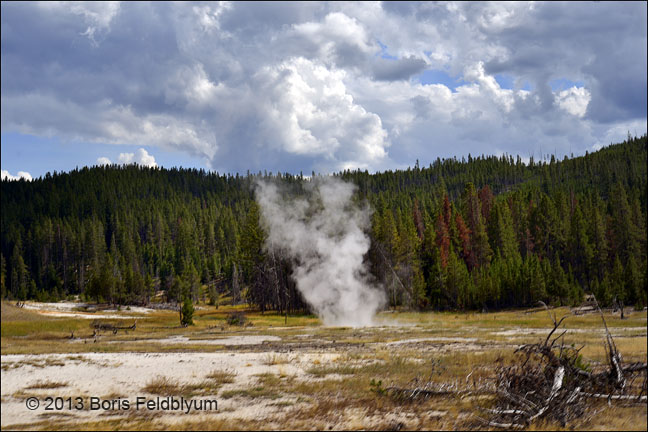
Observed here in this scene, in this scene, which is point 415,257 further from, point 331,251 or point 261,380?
point 261,380

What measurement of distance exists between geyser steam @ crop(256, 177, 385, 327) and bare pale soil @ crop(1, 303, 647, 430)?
16450 millimetres

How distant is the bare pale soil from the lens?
11812 millimetres

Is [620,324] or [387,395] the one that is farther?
[620,324]

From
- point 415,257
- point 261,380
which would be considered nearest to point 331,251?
point 415,257

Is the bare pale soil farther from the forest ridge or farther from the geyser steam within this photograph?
the geyser steam

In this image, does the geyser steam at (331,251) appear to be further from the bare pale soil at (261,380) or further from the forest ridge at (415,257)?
the bare pale soil at (261,380)

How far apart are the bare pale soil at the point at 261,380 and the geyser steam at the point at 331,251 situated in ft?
54.0

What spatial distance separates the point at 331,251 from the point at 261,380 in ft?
99.4

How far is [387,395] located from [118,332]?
3416 cm

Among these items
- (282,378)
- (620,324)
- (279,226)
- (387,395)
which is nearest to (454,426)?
(387,395)

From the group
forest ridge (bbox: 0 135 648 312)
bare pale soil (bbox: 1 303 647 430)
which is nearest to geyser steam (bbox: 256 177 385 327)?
forest ridge (bbox: 0 135 648 312)

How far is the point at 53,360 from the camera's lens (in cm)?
2077

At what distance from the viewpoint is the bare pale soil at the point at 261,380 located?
38.8ft

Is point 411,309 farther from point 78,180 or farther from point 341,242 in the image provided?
point 78,180
